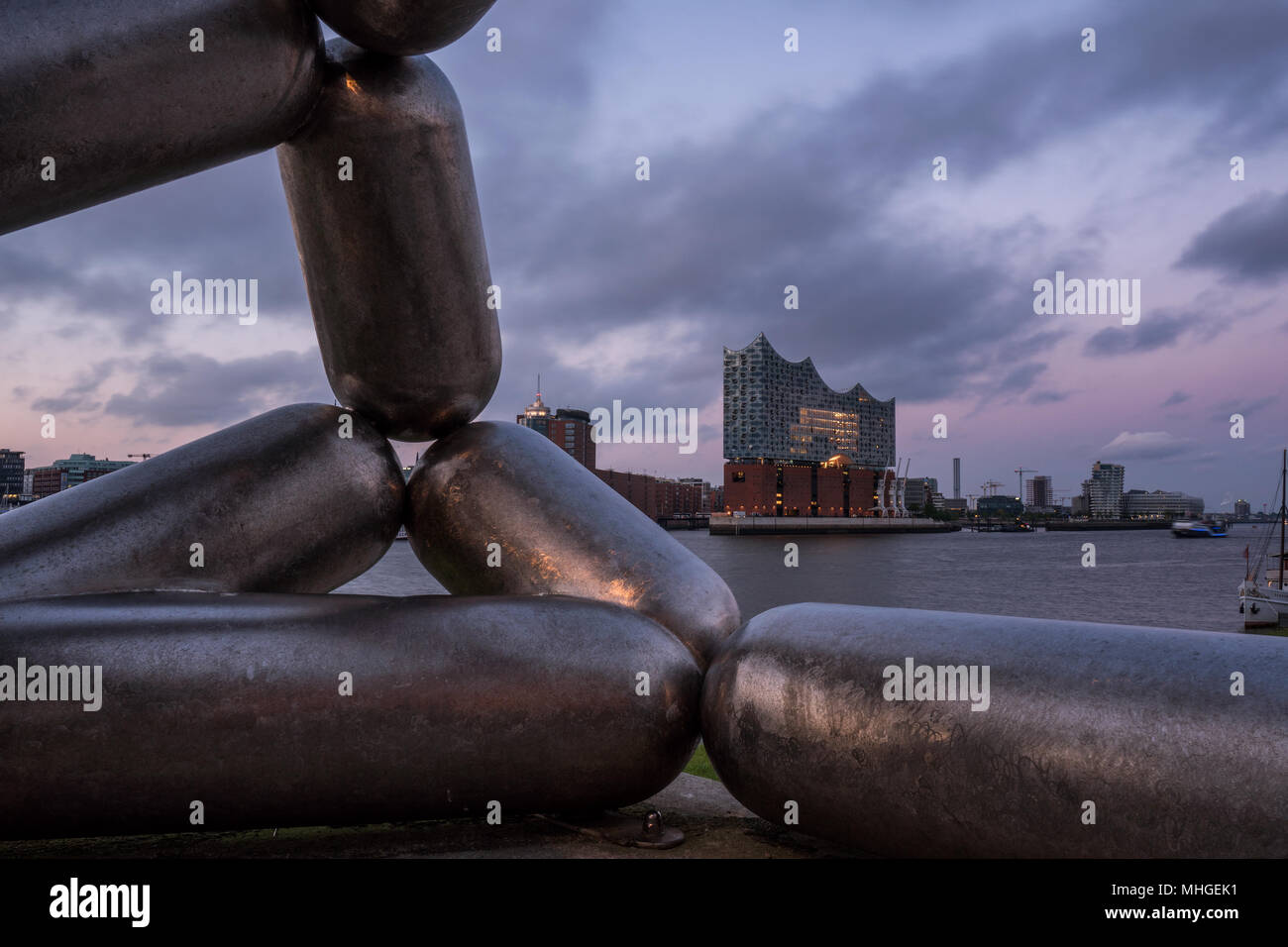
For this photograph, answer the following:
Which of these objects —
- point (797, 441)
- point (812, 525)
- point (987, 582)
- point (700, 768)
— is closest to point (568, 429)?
point (700, 768)

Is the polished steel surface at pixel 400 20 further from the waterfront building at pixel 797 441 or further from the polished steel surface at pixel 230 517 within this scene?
the waterfront building at pixel 797 441

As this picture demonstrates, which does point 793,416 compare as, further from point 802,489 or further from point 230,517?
point 230,517

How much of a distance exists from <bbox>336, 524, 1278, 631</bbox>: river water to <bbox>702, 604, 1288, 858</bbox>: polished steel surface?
81.8ft

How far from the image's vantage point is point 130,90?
3629mm

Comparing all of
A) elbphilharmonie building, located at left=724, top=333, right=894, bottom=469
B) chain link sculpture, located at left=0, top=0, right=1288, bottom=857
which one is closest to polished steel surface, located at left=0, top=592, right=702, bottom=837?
chain link sculpture, located at left=0, top=0, right=1288, bottom=857

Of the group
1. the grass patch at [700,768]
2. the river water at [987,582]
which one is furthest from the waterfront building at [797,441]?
the grass patch at [700,768]

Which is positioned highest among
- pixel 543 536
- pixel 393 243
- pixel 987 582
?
pixel 393 243

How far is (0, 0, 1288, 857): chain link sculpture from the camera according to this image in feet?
10.4

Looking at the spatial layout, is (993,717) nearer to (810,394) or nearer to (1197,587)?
(1197,587)

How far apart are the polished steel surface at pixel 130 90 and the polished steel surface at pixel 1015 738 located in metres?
3.39

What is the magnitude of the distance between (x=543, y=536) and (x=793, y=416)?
158881 millimetres

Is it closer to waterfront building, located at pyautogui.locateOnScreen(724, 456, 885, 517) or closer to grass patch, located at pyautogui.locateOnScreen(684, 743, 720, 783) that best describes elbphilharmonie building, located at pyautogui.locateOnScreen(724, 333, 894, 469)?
waterfront building, located at pyautogui.locateOnScreen(724, 456, 885, 517)

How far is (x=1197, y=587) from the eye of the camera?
54.5 m
